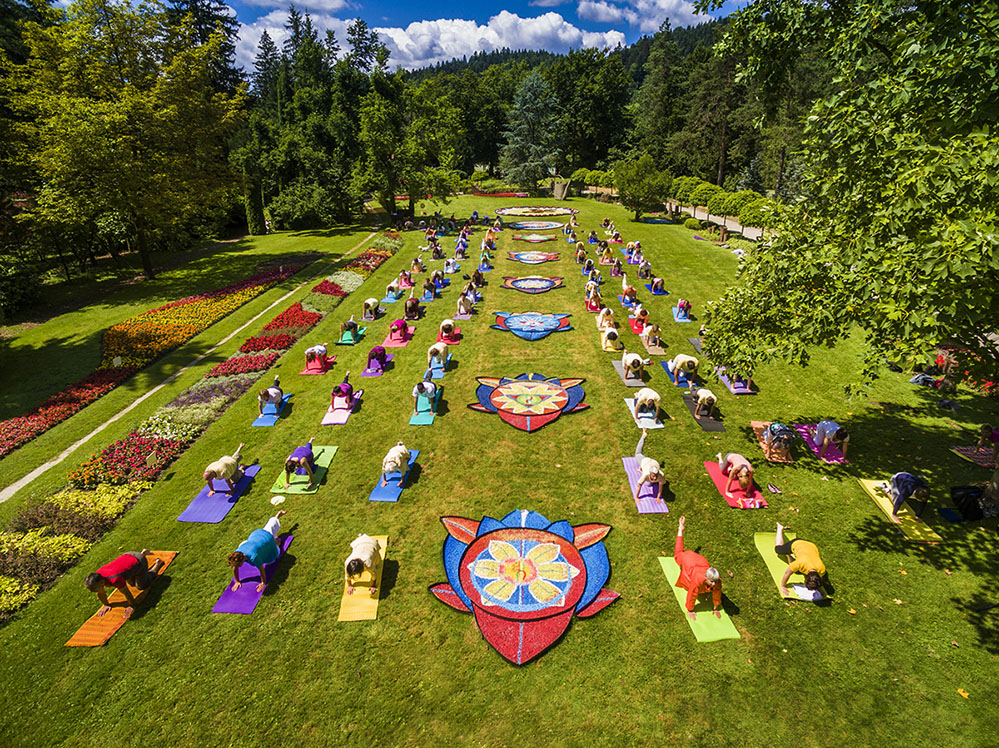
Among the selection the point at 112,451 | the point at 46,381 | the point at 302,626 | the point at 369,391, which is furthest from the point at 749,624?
the point at 46,381

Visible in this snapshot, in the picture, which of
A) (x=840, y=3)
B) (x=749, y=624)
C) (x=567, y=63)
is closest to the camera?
(x=749, y=624)

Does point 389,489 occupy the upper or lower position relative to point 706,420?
lower

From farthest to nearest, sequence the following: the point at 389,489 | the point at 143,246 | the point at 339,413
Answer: the point at 143,246 < the point at 339,413 < the point at 389,489

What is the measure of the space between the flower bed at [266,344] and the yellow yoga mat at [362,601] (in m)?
16.7

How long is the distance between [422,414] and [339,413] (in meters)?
3.35

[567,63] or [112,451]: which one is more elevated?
[567,63]

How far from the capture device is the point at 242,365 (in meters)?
21.9

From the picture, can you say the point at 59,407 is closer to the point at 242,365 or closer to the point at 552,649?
the point at 242,365

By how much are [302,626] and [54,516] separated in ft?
28.6

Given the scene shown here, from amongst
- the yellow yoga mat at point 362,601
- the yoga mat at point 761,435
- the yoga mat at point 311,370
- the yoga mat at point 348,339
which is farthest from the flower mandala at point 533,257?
the yellow yoga mat at point 362,601

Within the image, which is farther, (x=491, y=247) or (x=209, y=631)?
(x=491, y=247)

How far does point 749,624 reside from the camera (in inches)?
392

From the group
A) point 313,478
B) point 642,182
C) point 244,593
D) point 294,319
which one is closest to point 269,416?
point 313,478

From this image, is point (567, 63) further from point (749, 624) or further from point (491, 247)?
point (749, 624)
